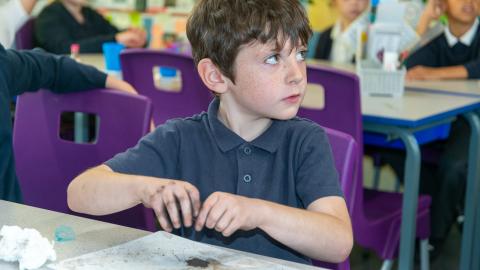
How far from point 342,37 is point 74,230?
8.87 feet

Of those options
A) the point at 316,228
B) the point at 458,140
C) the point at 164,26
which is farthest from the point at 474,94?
the point at 164,26

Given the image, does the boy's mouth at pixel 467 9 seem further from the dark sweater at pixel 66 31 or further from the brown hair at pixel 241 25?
the brown hair at pixel 241 25

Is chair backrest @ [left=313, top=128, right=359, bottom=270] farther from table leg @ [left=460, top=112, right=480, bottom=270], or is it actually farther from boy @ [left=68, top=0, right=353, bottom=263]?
table leg @ [left=460, top=112, right=480, bottom=270]

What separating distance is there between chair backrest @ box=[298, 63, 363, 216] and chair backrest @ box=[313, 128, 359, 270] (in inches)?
23.7

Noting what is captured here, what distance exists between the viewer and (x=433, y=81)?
3.04m

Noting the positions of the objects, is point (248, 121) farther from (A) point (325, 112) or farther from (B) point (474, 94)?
(B) point (474, 94)

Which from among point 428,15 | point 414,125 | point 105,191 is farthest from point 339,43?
point 105,191

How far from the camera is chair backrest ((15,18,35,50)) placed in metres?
3.70

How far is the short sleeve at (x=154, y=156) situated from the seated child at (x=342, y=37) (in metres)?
2.17

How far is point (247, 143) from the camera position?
132 centimetres

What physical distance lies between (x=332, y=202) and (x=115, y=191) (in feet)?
1.14

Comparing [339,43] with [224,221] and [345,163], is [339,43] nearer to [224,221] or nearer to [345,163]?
[345,163]

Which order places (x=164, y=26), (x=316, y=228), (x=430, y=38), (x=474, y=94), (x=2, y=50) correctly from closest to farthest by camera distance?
(x=316, y=228)
(x=2, y=50)
(x=474, y=94)
(x=430, y=38)
(x=164, y=26)

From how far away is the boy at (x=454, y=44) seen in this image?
3230 mm
